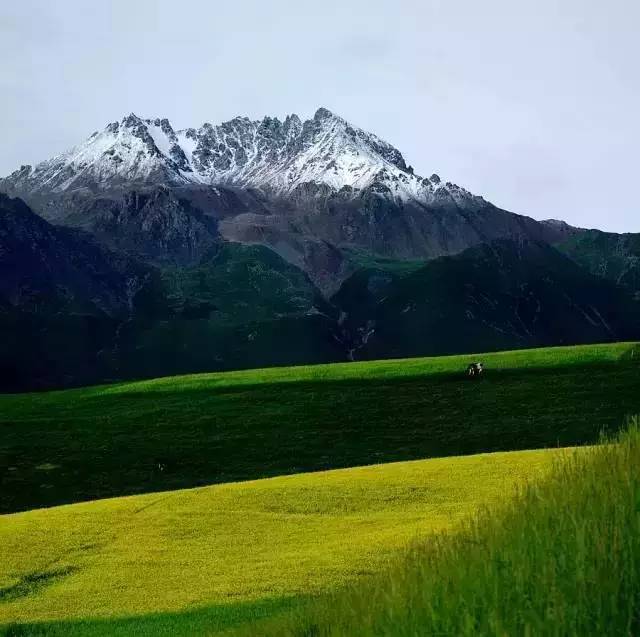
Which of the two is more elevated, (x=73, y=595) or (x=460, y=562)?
(x=460, y=562)

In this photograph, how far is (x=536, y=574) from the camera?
25.3 ft

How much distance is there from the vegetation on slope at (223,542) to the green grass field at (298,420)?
21432 millimetres

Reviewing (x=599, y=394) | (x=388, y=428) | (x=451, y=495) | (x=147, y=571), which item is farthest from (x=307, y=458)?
(x=147, y=571)

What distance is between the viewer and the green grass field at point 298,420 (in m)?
60.9

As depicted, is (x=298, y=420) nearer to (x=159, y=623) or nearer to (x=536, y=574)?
(x=159, y=623)

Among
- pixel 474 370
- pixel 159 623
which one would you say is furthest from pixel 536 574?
pixel 474 370

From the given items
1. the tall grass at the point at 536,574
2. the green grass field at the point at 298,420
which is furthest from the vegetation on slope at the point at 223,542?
the green grass field at the point at 298,420

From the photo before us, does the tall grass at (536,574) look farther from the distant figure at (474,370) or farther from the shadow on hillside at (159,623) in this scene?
the distant figure at (474,370)

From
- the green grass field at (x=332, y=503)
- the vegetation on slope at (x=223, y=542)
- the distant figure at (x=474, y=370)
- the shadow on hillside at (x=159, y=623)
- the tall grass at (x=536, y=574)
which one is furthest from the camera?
the distant figure at (x=474, y=370)

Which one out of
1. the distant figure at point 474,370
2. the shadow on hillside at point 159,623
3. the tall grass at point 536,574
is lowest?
the shadow on hillside at point 159,623

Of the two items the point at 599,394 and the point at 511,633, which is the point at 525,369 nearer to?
the point at 599,394

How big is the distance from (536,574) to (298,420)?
206ft

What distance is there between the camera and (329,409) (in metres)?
71.6

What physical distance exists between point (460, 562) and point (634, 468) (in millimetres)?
2252
